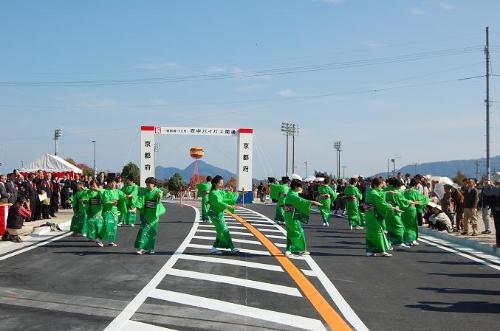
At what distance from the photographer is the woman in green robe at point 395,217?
14.9 m

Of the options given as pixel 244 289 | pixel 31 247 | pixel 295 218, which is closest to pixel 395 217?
pixel 295 218

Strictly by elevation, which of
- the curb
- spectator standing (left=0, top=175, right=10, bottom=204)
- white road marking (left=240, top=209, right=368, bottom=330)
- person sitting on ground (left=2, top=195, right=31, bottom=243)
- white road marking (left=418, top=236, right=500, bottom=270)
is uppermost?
spectator standing (left=0, top=175, right=10, bottom=204)

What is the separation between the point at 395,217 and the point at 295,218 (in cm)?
332

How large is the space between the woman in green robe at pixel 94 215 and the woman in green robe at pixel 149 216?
6.39ft

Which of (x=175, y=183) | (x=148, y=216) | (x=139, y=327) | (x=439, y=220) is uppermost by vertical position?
(x=175, y=183)

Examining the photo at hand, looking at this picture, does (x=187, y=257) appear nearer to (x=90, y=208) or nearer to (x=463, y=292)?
(x=90, y=208)

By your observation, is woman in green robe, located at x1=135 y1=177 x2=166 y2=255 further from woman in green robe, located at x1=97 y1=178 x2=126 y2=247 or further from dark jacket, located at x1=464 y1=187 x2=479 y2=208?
dark jacket, located at x1=464 y1=187 x2=479 y2=208

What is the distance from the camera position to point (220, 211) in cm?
1318

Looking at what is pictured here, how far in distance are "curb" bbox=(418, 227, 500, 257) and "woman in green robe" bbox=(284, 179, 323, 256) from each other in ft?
15.4

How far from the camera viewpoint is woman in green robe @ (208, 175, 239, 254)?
1315 cm

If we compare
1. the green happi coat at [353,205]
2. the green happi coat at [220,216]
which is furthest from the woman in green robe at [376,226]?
the green happi coat at [353,205]

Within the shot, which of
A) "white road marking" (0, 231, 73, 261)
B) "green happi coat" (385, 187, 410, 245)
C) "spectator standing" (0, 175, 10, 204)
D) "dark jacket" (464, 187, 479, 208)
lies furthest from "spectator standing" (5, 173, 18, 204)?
"dark jacket" (464, 187, 479, 208)

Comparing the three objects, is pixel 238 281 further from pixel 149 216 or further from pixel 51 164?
pixel 51 164

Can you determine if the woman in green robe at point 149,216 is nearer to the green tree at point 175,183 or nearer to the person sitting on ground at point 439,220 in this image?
the person sitting on ground at point 439,220
